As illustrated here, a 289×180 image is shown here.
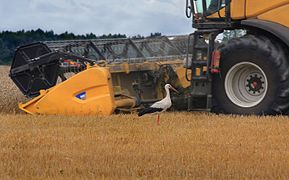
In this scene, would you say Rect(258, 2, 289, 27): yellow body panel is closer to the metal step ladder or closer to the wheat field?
the metal step ladder

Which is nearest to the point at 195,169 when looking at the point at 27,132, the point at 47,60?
the point at 27,132

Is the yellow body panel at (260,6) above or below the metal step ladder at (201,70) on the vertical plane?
above

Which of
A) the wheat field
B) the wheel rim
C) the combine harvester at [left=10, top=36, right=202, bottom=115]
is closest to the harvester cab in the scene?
the wheel rim

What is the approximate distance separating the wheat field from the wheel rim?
1.88 feet

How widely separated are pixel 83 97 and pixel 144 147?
14.4 ft

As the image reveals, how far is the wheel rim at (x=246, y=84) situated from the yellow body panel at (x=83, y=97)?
192cm

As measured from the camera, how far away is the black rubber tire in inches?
411

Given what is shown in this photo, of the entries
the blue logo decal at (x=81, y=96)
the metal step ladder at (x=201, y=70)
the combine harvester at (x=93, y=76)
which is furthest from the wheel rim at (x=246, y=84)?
the blue logo decal at (x=81, y=96)

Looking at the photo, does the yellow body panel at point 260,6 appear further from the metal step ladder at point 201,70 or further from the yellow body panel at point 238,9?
the metal step ladder at point 201,70

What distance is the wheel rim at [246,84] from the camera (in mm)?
10859

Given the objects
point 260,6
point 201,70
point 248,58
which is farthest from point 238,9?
point 201,70

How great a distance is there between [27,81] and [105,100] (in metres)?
1.61

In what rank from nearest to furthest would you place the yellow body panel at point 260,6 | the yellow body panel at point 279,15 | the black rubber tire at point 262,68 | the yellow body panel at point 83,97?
the black rubber tire at point 262,68 → the yellow body panel at point 279,15 → the yellow body panel at point 260,6 → the yellow body panel at point 83,97

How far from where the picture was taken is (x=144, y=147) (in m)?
7.19
